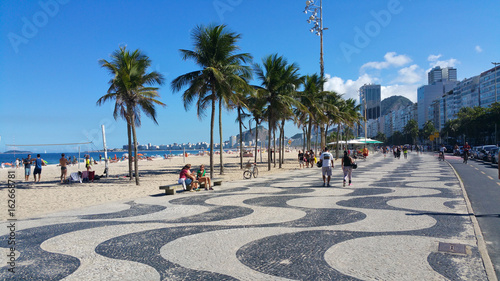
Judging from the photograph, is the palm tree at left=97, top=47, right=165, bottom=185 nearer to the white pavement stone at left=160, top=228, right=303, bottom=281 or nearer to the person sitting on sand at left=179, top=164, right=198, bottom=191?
the person sitting on sand at left=179, top=164, right=198, bottom=191

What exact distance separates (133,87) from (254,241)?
12897mm

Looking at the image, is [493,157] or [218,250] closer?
[218,250]

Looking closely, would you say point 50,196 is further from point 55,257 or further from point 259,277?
point 259,277

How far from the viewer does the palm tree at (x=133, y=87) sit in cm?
1638

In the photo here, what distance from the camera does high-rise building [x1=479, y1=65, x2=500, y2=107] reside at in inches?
3927

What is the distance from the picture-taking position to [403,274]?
166 inches

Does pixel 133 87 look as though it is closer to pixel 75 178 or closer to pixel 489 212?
pixel 75 178

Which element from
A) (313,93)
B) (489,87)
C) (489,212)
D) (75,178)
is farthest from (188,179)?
(489,87)

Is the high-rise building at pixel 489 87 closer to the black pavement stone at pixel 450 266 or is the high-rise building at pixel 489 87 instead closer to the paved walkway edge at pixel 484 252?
the paved walkway edge at pixel 484 252

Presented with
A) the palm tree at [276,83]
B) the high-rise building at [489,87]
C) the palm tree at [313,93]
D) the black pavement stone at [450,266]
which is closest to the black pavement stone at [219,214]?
the black pavement stone at [450,266]

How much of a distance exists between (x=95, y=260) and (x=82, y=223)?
306 cm

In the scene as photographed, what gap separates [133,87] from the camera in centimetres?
1655

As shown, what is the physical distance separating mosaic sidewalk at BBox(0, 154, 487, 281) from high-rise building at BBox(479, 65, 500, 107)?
112204mm

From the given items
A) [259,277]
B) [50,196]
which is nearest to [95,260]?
[259,277]
